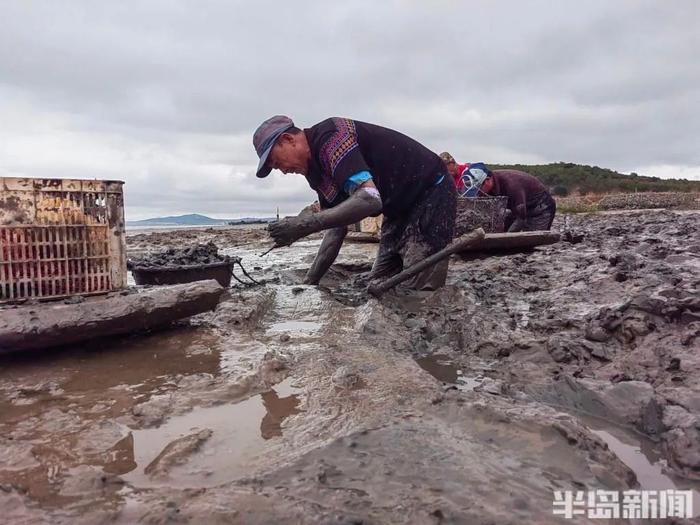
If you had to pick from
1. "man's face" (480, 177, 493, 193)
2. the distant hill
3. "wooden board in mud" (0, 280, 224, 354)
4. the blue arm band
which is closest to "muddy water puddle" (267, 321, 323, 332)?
"wooden board in mud" (0, 280, 224, 354)

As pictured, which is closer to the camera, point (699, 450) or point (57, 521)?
point (57, 521)

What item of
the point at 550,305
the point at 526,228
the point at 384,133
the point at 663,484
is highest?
the point at 384,133

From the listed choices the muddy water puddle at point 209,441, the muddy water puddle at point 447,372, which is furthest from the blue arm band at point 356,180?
the muddy water puddle at point 209,441

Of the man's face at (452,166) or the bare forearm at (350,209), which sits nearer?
the bare forearm at (350,209)

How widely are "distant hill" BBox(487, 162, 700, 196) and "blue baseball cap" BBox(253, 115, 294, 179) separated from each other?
38.7 metres

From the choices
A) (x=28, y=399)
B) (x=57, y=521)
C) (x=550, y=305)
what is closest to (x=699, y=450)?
(x=57, y=521)

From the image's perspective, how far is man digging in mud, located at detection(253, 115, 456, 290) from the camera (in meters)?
3.73

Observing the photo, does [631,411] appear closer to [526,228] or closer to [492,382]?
[492,382]

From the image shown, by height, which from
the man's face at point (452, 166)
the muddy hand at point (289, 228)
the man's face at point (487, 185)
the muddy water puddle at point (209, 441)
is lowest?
the muddy water puddle at point (209, 441)

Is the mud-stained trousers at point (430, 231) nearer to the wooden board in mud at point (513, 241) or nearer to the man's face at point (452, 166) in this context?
the wooden board in mud at point (513, 241)

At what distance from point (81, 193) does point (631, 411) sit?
3221 mm

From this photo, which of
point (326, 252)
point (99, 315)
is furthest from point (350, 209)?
point (99, 315)

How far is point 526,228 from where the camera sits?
8484 millimetres

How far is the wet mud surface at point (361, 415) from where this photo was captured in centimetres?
143
